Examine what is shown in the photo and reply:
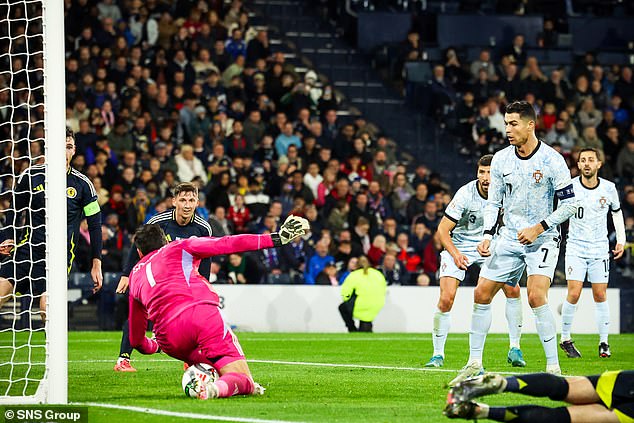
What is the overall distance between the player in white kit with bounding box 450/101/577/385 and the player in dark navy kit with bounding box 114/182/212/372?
2.79 metres

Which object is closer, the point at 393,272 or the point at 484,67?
the point at 393,272

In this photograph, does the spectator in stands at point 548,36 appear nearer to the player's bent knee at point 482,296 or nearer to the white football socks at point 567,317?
the white football socks at point 567,317

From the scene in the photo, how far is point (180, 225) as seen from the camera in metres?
11.5

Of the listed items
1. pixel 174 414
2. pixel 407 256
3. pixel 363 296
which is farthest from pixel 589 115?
pixel 174 414

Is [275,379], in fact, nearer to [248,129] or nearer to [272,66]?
[248,129]

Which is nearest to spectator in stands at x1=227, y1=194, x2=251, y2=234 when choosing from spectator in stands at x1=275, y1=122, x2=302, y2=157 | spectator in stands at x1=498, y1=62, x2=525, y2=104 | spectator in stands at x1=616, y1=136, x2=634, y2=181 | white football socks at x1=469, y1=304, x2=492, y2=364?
spectator in stands at x1=275, y1=122, x2=302, y2=157

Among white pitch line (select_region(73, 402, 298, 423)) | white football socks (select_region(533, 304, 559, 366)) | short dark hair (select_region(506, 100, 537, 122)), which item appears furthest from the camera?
white football socks (select_region(533, 304, 559, 366))

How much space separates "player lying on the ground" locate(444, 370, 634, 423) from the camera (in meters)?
6.48

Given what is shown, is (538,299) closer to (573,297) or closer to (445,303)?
(445,303)

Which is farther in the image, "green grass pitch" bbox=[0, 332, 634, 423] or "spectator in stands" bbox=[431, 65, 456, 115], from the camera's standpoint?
"spectator in stands" bbox=[431, 65, 456, 115]

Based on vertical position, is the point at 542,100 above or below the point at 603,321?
above

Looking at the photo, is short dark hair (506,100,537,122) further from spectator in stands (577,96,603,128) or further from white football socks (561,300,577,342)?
spectator in stands (577,96,603,128)

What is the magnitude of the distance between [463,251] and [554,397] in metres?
6.68

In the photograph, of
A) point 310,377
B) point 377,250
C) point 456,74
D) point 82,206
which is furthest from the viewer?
point 456,74
